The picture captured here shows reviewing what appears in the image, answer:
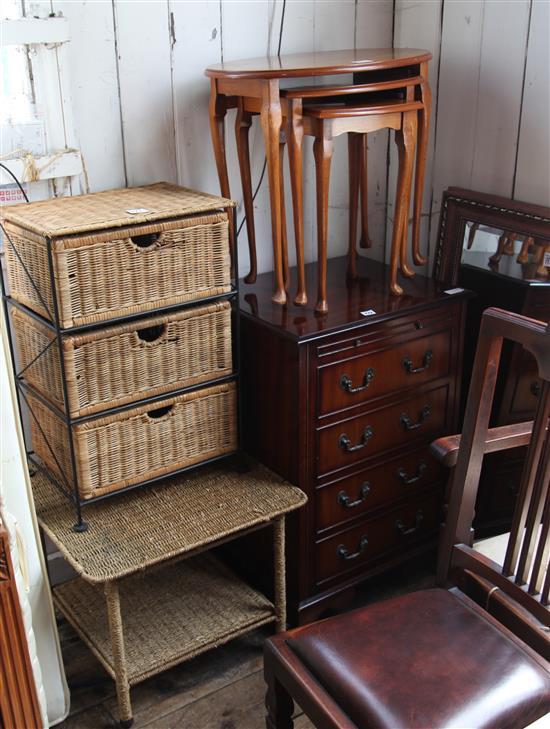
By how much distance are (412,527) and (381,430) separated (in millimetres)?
336

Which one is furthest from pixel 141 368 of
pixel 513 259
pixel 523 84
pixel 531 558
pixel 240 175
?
pixel 523 84

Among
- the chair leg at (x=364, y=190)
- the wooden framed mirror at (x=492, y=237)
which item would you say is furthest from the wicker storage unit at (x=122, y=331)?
the wooden framed mirror at (x=492, y=237)

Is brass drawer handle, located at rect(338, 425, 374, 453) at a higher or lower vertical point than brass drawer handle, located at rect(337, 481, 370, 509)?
higher

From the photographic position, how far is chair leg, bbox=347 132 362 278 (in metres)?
2.21

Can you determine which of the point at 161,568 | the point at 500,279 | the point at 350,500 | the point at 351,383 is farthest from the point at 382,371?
the point at 161,568

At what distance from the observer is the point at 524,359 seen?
2.13 meters

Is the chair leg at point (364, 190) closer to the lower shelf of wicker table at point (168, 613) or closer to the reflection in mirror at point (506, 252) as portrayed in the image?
the reflection in mirror at point (506, 252)

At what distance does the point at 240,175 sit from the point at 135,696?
1.27 m

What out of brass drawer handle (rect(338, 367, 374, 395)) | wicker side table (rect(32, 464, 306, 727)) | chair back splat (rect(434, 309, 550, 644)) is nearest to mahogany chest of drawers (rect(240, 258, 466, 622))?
brass drawer handle (rect(338, 367, 374, 395))

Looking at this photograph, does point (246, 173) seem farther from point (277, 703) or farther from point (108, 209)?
point (277, 703)

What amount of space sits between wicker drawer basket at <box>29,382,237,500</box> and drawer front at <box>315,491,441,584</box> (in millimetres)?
366

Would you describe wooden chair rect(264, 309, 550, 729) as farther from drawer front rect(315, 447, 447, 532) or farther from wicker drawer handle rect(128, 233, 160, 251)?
wicker drawer handle rect(128, 233, 160, 251)

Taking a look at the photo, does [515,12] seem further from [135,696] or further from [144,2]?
[135,696]

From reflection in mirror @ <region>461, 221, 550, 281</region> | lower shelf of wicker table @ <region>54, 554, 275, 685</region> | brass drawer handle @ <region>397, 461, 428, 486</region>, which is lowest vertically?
lower shelf of wicker table @ <region>54, 554, 275, 685</region>
